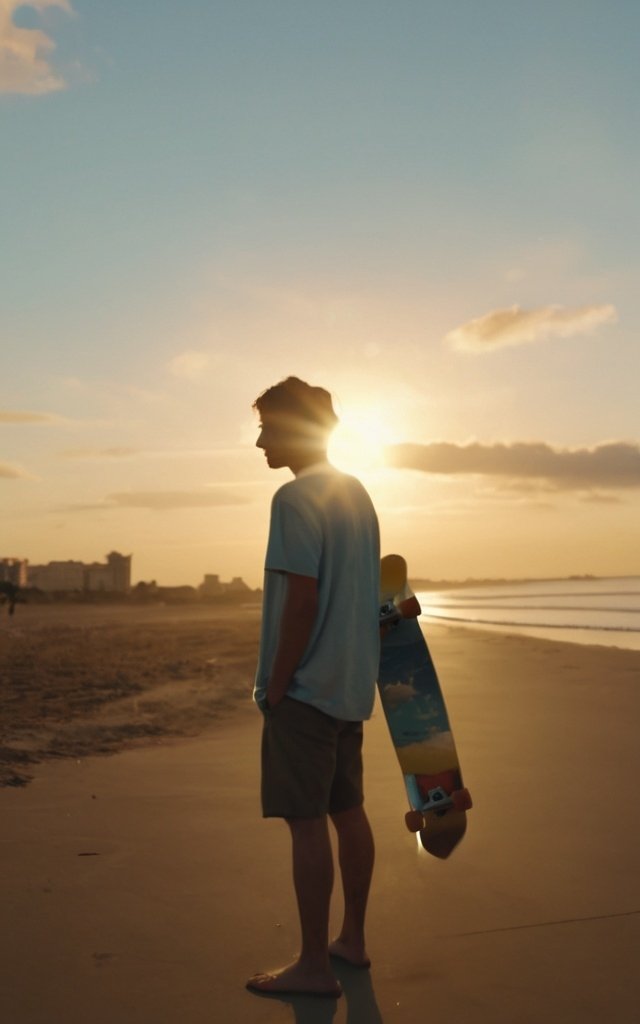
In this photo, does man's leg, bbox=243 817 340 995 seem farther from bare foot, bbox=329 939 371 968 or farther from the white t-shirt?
the white t-shirt

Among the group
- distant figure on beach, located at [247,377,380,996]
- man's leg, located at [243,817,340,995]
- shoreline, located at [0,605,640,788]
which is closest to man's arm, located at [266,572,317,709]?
distant figure on beach, located at [247,377,380,996]

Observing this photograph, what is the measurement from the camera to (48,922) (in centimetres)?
347

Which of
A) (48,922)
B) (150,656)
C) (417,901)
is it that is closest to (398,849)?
(417,901)

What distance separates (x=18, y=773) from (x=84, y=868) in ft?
5.85

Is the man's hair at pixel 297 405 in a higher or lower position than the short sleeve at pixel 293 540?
higher

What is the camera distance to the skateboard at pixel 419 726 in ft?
12.1

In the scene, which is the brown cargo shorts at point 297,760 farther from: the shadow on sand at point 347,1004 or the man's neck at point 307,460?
the man's neck at point 307,460

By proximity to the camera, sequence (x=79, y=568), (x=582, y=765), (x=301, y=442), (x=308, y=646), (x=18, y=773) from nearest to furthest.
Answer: (x=308, y=646) < (x=301, y=442) < (x=18, y=773) < (x=582, y=765) < (x=79, y=568)

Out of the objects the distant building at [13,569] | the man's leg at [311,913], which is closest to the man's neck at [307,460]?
the man's leg at [311,913]

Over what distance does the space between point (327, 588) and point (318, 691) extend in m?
0.34

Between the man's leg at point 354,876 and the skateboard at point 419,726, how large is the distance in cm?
28

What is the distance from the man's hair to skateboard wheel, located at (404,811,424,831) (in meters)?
1.41

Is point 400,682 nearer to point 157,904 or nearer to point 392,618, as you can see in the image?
point 392,618

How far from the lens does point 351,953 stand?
326 centimetres
